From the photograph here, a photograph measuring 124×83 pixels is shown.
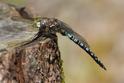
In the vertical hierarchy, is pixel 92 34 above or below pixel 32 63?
above

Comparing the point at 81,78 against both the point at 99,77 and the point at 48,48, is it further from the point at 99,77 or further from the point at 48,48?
the point at 48,48

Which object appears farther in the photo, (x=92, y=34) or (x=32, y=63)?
(x=92, y=34)

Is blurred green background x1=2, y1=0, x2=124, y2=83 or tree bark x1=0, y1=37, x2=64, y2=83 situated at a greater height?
blurred green background x1=2, y1=0, x2=124, y2=83

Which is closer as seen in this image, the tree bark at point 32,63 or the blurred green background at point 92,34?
the tree bark at point 32,63

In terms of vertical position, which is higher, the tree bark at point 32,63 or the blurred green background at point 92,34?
the blurred green background at point 92,34
